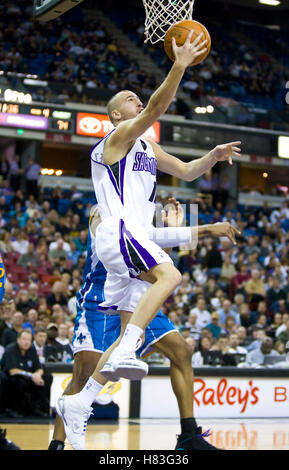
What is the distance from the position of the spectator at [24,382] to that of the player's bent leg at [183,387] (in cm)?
541

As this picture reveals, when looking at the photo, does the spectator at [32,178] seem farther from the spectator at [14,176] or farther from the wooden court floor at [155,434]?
the wooden court floor at [155,434]

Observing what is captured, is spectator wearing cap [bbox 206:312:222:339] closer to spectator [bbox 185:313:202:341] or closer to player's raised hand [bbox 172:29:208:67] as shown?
spectator [bbox 185:313:202:341]

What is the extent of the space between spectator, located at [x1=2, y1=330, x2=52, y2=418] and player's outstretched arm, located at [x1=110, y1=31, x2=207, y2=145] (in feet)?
20.2

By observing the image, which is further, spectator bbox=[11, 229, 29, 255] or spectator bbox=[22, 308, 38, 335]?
Result: spectator bbox=[11, 229, 29, 255]

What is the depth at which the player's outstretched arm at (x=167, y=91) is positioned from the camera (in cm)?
497

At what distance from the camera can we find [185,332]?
12.6 metres

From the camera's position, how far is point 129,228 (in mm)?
5211

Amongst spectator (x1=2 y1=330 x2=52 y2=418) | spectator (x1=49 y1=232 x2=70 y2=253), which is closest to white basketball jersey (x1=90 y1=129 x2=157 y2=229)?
spectator (x1=2 y1=330 x2=52 y2=418)

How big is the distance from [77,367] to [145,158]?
67.8 inches

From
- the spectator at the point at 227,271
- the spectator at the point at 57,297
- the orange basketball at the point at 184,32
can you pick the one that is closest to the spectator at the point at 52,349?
the spectator at the point at 57,297

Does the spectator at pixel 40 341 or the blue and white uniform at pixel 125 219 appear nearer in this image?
the blue and white uniform at pixel 125 219

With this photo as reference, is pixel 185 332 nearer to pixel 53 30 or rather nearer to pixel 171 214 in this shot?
pixel 171 214

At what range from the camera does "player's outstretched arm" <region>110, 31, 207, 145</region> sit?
4.97 meters

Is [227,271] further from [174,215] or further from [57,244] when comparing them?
[174,215]
